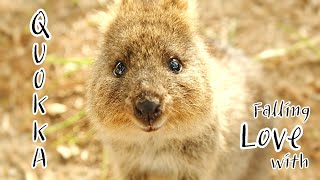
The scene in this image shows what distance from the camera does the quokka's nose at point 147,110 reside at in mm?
3441

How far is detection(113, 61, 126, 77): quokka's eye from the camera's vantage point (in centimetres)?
380

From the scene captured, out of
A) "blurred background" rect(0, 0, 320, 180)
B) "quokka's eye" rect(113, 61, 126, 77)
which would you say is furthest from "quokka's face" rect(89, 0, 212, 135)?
"blurred background" rect(0, 0, 320, 180)

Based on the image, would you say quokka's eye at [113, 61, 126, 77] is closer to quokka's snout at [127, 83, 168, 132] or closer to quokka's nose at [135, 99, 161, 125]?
quokka's snout at [127, 83, 168, 132]

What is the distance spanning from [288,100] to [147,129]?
9.35ft

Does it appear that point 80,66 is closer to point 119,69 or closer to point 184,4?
point 184,4

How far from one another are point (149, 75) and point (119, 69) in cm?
30

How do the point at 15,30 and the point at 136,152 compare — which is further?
the point at 15,30

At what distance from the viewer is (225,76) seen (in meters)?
4.81

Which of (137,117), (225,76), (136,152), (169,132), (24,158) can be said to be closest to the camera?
(137,117)

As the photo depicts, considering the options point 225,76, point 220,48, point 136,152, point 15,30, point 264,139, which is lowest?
point 136,152

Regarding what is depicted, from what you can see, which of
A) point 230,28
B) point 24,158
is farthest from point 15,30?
point 230,28

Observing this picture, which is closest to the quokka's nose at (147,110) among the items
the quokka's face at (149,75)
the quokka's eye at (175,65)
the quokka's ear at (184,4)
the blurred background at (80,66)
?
the quokka's face at (149,75)

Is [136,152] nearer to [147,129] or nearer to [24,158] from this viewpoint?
[147,129]

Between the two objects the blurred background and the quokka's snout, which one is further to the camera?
the blurred background
